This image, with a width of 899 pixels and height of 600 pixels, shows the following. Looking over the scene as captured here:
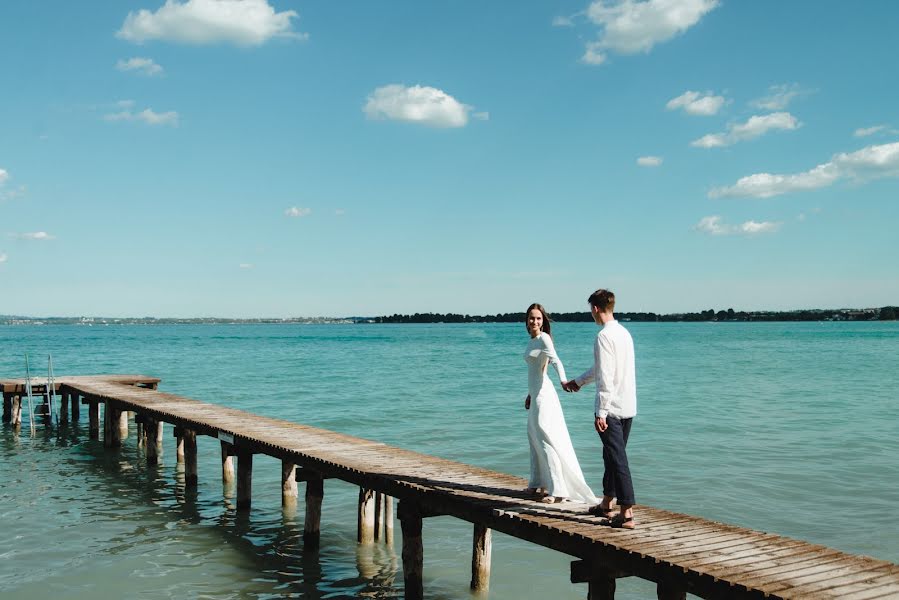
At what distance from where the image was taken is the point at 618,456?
7062 mm

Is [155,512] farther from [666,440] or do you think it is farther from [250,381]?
[250,381]

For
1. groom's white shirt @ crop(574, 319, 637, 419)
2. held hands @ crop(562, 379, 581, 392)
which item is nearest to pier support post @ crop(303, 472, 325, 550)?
held hands @ crop(562, 379, 581, 392)

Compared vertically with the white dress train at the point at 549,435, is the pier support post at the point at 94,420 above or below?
below

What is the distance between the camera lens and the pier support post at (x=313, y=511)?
11.4 m

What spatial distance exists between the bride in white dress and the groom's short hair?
1007 millimetres

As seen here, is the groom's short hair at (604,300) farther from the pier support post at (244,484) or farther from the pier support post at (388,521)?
the pier support post at (244,484)

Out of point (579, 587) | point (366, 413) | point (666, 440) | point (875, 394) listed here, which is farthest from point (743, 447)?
point (875, 394)

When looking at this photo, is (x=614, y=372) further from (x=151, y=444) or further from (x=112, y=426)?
(x=112, y=426)

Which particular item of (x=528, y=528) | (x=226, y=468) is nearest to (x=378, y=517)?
(x=528, y=528)

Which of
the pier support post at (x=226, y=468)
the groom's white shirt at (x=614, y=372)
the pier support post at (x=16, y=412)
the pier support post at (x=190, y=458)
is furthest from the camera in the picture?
the pier support post at (x=16, y=412)

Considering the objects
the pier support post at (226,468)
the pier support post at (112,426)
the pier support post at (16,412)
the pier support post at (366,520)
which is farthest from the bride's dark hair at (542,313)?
the pier support post at (16,412)

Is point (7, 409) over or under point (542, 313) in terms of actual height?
under

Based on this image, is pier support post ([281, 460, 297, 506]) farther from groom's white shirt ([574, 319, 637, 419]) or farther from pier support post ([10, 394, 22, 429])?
pier support post ([10, 394, 22, 429])

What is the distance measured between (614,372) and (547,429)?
1.40 metres
